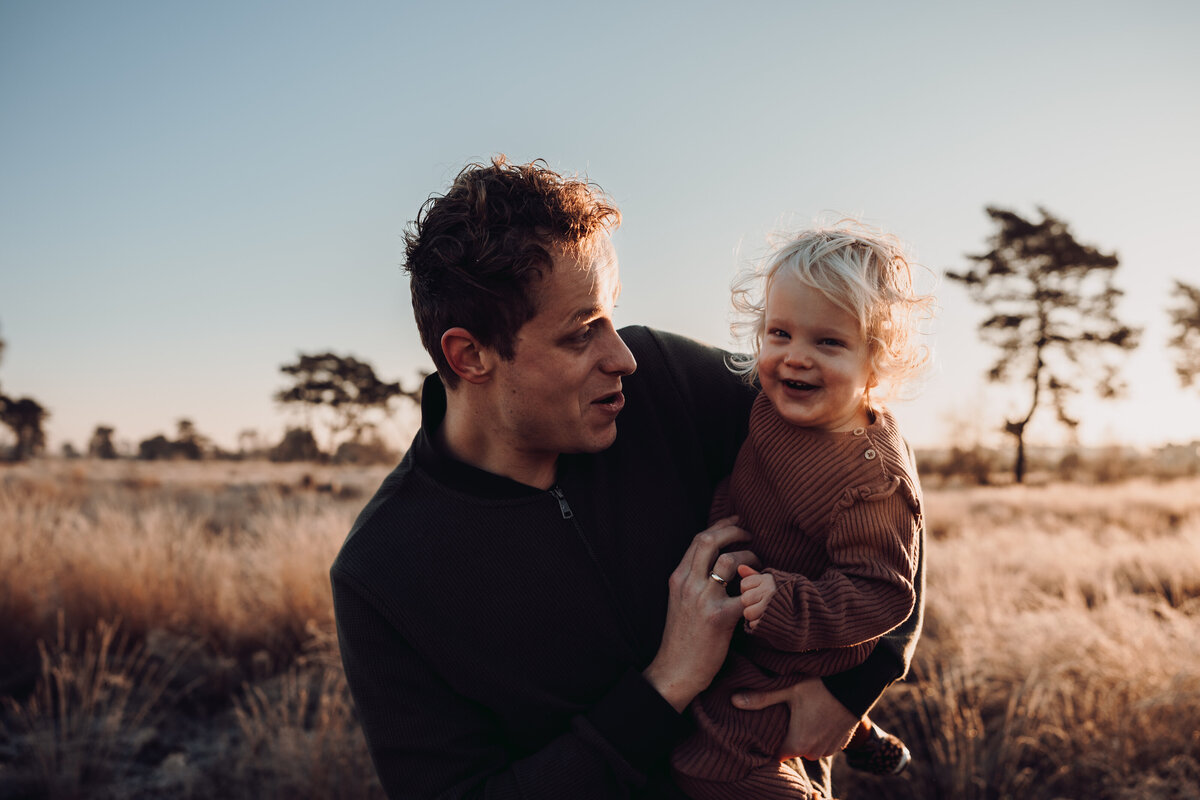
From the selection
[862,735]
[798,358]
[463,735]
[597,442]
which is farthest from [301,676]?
[798,358]

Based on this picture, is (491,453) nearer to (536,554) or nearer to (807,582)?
(536,554)

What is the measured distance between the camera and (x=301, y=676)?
440 cm

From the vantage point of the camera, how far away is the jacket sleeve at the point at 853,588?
5.72ft

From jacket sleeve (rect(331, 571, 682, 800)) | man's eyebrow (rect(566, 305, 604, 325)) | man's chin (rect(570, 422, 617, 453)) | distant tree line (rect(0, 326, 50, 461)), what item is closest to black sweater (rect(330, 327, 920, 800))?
jacket sleeve (rect(331, 571, 682, 800))

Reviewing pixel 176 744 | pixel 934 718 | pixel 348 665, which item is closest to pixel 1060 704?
pixel 934 718

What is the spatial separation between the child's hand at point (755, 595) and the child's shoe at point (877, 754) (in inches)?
31.3

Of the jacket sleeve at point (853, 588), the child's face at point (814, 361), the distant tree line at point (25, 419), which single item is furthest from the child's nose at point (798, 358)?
the distant tree line at point (25, 419)

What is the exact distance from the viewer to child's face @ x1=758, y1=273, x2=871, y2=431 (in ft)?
6.44

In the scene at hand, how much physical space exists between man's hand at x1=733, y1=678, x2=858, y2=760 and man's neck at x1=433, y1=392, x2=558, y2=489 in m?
0.80

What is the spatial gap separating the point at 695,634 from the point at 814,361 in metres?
0.76

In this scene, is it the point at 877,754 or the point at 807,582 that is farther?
the point at 877,754

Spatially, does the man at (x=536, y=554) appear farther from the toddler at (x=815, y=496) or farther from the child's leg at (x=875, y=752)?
the child's leg at (x=875, y=752)

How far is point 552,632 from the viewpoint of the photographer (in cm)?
194

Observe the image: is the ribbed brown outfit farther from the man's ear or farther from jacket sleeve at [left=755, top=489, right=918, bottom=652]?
the man's ear
